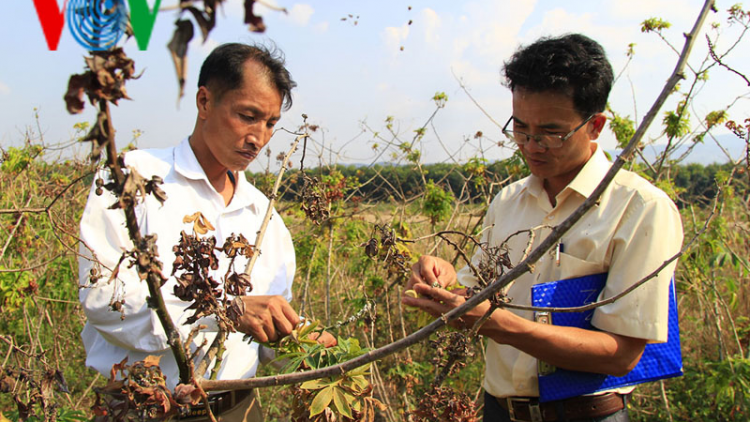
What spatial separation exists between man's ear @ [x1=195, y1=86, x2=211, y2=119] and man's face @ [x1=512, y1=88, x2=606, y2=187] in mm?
1470

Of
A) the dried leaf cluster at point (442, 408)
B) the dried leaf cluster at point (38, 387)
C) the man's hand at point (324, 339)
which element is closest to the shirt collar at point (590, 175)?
the dried leaf cluster at point (442, 408)

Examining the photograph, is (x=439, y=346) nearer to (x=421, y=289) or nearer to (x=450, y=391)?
(x=421, y=289)

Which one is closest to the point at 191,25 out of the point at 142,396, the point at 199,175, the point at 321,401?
the point at 142,396

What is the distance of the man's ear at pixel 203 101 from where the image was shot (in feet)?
7.91

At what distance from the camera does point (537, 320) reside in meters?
1.86

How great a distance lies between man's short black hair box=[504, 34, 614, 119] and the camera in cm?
196

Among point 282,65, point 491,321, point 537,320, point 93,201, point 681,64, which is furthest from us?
point 282,65

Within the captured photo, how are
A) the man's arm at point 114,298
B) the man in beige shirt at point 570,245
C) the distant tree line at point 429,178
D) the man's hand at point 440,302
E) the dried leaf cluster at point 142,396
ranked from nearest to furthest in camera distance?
the dried leaf cluster at point 142,396 → the man's hand at point 440,302 → the man in beige shirt at point 570,245 → the man's arm at point 114,298 → the distant tree line at point 429,178

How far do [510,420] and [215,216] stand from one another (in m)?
1.63

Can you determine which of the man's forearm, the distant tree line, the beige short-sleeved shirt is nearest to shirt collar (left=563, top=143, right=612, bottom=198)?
the beige short-sleeved shirt

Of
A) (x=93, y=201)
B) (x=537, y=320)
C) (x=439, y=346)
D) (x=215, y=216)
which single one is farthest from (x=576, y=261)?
(x=93, y=201)

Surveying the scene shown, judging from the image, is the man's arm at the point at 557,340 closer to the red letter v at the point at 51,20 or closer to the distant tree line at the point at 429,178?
the red letter v at the point at 51,20

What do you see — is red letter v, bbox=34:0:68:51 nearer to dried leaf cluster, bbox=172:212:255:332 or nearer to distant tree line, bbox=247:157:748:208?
dried leaf cluster, bbox=172:212:255:332

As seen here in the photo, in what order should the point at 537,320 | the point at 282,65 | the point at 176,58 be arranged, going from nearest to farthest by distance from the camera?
the point at 176,58 → the point at 537,320 → the point at 282,65
